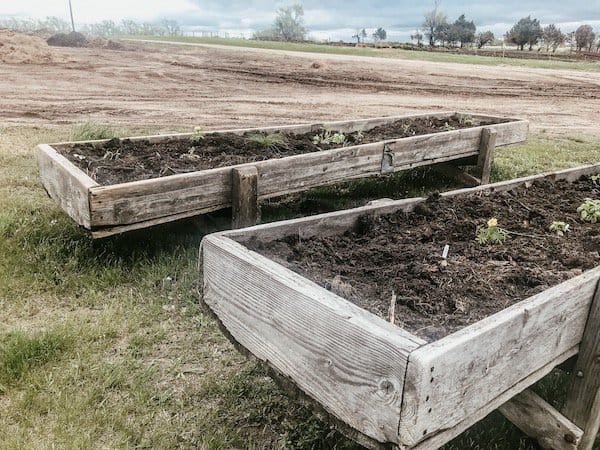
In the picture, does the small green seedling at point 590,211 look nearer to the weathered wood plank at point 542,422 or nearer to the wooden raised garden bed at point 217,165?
the weathered wood plank at point 542,422

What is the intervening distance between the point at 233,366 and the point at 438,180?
422 centimetres

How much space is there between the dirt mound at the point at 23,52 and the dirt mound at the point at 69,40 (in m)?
8.09

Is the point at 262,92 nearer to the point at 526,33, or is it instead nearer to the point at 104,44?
the point at 104,44

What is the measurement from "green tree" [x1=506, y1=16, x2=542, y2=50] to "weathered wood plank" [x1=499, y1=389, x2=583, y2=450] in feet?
179

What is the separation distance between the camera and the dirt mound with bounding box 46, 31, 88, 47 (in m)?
27.8

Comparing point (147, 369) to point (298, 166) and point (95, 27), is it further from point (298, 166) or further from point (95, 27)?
point (95, 27)

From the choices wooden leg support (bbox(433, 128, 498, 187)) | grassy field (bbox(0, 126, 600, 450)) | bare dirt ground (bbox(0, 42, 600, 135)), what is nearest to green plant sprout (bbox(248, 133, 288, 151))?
grassy field (bbox(0, 126, 600, 450))

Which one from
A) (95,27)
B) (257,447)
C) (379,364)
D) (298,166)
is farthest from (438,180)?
(95,27)

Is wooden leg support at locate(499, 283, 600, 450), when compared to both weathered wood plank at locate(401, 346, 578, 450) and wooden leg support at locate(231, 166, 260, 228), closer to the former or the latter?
weathered wood plank at locate(401, 346, 578, 450)

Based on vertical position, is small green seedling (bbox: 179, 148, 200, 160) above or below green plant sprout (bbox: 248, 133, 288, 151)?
below

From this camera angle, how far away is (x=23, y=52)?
18469mm

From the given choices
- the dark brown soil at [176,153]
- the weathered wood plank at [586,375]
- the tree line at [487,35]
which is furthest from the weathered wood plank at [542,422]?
the tree line at [487,35]

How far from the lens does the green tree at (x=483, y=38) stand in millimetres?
50125

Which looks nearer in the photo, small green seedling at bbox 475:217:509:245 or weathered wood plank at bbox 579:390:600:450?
weathered wood plank at bbox 579:390:600:450
